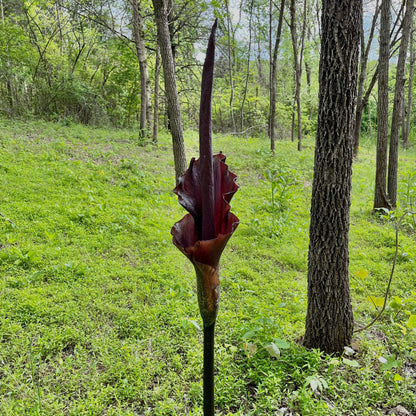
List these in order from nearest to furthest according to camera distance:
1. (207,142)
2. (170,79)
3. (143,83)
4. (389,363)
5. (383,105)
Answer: (207,142) < (389,363) < (170,79) < (383,105) < (143,83)

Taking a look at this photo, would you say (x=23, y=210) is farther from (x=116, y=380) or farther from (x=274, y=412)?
(x=274, y=412)

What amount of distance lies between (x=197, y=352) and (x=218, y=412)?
0.53 meters

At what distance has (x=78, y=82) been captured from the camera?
1222cm

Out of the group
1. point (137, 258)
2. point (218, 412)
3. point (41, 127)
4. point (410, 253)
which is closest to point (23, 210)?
point (137, 258)

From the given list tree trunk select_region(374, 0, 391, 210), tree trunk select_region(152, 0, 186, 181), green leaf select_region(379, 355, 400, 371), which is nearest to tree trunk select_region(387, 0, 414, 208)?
tree trunk select_region(374, 0, 391, 210)

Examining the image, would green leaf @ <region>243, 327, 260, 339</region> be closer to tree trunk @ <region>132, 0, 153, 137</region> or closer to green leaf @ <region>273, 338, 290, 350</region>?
green leaf @ <region>273, 338, 290, 350</region>

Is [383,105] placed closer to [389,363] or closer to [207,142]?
[389,363]

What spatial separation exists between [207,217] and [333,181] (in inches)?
73.7

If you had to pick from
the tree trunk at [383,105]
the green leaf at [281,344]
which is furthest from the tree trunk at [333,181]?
the tree trunk at [383,105]

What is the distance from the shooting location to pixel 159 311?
115 inches

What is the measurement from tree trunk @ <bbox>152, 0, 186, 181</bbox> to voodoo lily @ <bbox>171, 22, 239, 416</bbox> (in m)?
3.94

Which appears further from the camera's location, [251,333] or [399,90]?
[399,90]

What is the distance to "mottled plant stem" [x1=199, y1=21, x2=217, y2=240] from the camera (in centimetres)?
53

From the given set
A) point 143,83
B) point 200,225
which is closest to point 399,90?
point 200,225
